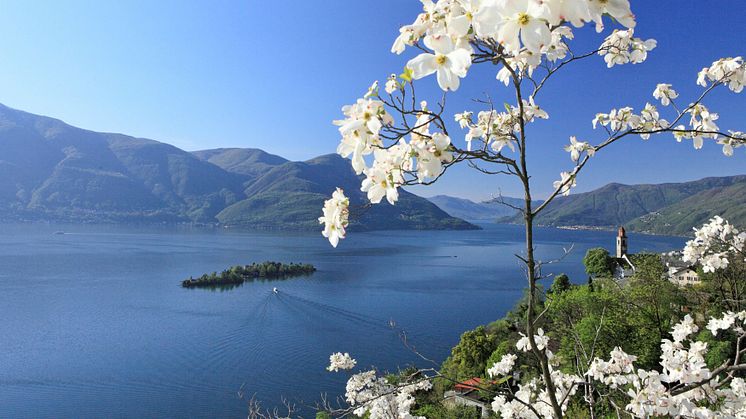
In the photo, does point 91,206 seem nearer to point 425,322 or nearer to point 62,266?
point 62,266

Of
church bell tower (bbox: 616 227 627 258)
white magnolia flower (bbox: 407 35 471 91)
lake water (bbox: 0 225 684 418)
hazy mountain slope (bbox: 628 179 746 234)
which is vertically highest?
hazy mountain slope (bbox: 628 179 746 234)

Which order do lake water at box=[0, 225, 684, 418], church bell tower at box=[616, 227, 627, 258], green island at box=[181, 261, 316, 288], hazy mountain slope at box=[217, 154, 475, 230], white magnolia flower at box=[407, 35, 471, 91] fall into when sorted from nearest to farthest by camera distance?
white magnolia flower at box=[407, 35, 471, 91], lake water at box=[0, 225, 684, 418], church bell tower at box=[616, 227, 627, 258], green island at box=[181, 261, 316, 288], hazy mountain slope at box=[217, 154, 475, 230]

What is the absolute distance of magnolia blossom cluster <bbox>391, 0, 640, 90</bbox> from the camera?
81 centimetres

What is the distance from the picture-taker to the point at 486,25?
0.86 metres

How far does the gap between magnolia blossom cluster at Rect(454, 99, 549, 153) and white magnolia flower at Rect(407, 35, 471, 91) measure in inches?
22.5

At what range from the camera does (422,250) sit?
80.2 metres

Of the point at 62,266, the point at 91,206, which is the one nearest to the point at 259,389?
the point at 62,266

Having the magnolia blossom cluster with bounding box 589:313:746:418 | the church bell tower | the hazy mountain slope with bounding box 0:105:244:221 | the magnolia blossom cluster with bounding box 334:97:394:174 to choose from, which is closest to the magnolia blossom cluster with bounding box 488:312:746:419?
the magnolia blossom cluster with bounding box 589:313:746:418

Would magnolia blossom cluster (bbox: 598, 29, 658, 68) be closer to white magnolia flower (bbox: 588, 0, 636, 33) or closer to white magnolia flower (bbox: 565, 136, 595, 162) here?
white magnolia flower (bbox: 565, 136, 595, 162)

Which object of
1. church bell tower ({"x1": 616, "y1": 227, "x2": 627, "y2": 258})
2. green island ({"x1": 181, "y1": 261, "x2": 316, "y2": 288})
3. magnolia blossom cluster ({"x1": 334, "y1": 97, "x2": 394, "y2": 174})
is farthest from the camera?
green island ({"x1": 181, "y1": 261, "x2": 316, "y2": 288})

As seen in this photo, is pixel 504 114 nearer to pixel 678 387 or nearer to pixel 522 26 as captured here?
pixel 522 26

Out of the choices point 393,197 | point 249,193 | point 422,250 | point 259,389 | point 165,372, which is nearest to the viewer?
point 393,197

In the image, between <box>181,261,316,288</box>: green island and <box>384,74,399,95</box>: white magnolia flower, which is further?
<box>181,261,316,288</box>: green island

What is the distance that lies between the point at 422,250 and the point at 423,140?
7977cm
